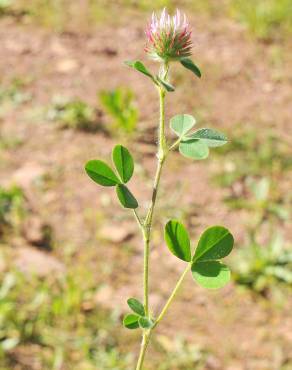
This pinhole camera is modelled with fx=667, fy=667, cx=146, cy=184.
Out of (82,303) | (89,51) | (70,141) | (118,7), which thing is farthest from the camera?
(118,7)

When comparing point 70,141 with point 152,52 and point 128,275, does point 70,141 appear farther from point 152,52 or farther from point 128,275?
point 152,52

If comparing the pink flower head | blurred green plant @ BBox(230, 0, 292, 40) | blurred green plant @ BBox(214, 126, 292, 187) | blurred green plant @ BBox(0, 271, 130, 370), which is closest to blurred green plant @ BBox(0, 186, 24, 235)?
blurred green plant @ BBox(0, 271, 130, 370)

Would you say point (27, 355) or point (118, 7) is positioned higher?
point (118, 7)

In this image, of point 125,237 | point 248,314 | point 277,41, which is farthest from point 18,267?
point 277,41

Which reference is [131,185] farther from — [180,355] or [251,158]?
[180,355]

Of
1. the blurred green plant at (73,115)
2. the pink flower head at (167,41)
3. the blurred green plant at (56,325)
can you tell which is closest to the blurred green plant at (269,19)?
the blurred green plant at (73,115)

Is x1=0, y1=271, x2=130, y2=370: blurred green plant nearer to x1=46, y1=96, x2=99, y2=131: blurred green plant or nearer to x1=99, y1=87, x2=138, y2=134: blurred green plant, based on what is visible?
x1=99, y1=87, x2=138, y2=134: blurred green plant

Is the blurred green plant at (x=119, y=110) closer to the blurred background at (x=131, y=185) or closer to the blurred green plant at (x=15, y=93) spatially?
the blurred background at (x=131, y=185)
